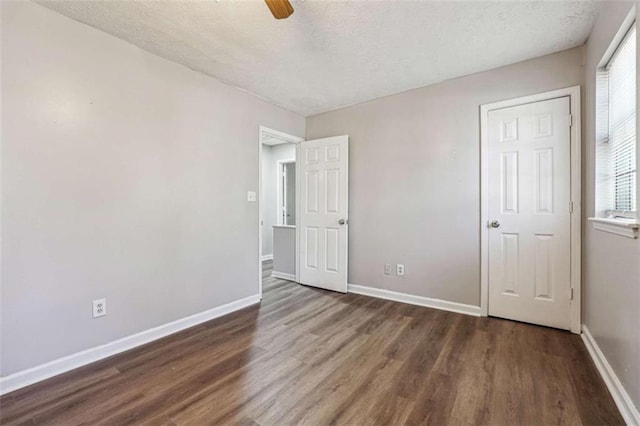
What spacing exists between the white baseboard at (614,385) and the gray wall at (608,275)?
0.04 m

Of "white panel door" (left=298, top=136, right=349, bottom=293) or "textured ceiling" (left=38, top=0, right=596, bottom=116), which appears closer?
"textured ceiling" (left=38, top=0, right=596, bottom=116)

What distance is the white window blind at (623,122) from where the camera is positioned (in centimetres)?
162

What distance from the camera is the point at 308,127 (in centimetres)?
409

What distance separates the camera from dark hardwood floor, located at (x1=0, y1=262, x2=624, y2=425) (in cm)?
150

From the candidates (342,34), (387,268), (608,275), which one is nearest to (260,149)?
(342,34)

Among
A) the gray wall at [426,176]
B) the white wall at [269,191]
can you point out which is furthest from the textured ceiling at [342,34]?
the white wall at [269,191]

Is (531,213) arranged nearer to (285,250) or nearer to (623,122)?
(623,122)

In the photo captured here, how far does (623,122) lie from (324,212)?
2.82 metres

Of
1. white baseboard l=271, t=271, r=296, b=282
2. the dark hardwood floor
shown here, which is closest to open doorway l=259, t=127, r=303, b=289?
white baseboard l=271, t=271, r=296, b=282

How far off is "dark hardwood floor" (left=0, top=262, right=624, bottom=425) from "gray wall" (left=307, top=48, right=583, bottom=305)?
0.70m

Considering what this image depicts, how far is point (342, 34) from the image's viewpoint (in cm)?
213

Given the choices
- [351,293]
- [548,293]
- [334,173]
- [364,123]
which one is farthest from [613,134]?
[351,293]

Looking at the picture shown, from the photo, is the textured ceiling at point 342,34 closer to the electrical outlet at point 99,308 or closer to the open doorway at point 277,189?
the electrical outlet at point 99,308

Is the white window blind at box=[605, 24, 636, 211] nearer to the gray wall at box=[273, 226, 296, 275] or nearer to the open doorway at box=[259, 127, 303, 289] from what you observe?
the gray wall at box=[273, 226, 296, 275]
